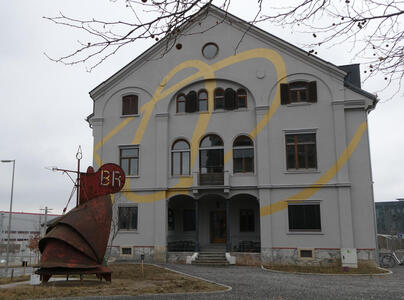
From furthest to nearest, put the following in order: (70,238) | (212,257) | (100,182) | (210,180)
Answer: (210,180), (212,257), (100,182), (70,238)

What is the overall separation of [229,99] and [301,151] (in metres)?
5.71

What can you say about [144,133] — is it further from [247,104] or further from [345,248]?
[345,248]

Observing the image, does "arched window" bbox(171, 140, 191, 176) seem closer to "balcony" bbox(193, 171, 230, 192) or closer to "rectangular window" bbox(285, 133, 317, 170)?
"balcony" bbox(193, 171, 230, 192)

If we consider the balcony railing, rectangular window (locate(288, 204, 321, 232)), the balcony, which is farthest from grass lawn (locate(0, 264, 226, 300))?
rectangular window (locate(288, 204, 321, 232))

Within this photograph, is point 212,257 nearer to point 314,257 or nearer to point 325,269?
point 314,257

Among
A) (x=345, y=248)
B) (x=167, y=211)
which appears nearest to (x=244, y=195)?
(x=167, y=211)

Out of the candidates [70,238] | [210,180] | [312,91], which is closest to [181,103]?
[210,180]

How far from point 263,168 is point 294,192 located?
2.33 metres

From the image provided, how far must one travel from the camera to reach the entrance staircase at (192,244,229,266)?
23.7 metres

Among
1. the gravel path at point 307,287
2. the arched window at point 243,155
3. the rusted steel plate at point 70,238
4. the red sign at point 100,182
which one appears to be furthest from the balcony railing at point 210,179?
the rusted steel plate at point 70,238

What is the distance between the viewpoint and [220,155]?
85.3ft

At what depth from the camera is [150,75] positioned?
2791cm

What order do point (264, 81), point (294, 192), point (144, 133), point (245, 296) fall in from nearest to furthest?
point (245, 296), point (294, 192), point (264, 81), point (144, 133)

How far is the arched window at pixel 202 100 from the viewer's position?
26938mm
